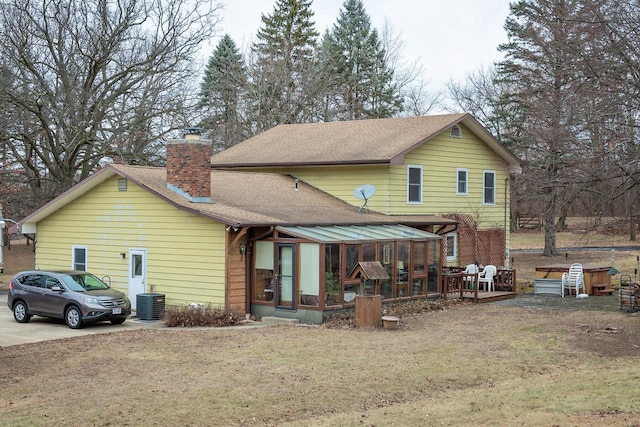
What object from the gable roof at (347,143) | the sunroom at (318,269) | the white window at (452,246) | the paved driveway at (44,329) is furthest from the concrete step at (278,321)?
the white window at (452,246)

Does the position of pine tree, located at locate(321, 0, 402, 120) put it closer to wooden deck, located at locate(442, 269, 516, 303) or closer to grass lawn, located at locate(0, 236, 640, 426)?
wooden deck, located at locate(442, 269, 516, 303)

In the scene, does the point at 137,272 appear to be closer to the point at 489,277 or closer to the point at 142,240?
the point at 142,240

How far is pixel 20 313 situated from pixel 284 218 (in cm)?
764

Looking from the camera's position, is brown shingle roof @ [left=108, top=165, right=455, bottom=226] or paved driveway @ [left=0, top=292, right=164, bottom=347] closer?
paved driveway @ [left=0, top=292, right=164, bottom=347]

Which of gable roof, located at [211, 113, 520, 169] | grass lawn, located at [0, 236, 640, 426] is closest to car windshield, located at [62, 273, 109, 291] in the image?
grass lawn, located at [0, 236, 640, 426]

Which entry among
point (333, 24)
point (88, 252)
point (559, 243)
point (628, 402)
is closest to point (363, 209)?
point (88, 252)

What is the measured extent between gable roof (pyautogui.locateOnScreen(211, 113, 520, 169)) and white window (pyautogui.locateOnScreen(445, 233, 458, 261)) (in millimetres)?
4121

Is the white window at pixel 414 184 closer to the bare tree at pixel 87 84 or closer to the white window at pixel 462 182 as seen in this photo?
the white window at pixel 462 182

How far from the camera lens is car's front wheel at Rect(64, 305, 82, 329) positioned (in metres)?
19.9

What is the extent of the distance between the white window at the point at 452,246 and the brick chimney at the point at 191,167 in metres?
10.7

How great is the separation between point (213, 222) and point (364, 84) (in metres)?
42.8

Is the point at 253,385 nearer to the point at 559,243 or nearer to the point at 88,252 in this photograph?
the point at 88,252

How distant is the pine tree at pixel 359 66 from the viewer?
60.8 m

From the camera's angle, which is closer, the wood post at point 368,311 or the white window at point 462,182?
the wood post at point 368,311
